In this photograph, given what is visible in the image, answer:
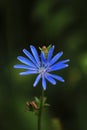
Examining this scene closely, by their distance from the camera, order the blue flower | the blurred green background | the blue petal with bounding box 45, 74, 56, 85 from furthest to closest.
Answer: the blurred green background < the blue flower < the blue petal with bounding box 45, 74, 56, 85

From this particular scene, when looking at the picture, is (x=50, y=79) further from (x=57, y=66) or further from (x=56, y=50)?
(x=56, y=50)

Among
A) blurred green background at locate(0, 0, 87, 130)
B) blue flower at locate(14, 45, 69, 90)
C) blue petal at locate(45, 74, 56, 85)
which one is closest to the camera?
blue petal at locate(45, 74, 56, 85)

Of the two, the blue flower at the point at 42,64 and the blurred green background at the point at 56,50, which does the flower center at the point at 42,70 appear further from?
the blurred green background at the point at 56,50

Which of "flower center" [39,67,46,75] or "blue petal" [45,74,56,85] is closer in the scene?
"blue petal" [45,74,56,85]

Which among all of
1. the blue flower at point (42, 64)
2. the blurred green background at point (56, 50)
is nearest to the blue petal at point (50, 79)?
the blue flower at point (42, 64)

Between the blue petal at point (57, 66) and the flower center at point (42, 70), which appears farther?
the flower center at point (42, 70)

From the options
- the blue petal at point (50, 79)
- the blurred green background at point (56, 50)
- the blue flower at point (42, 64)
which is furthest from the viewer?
the blurred green background at point (56, 50)

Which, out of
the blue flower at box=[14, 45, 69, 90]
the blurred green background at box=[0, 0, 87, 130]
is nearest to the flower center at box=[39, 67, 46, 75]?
the blue flower at box=[14, 45, 69, 90]

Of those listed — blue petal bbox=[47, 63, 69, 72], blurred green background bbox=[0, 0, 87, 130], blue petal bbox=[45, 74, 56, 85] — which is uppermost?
blurred green background bbox=[0, 0, 87, 130]

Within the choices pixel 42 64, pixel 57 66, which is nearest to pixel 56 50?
pixel 42 64

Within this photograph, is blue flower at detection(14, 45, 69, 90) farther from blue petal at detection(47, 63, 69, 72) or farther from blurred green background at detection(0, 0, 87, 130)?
blurred green background at detection(0, 0, 87, 130)
